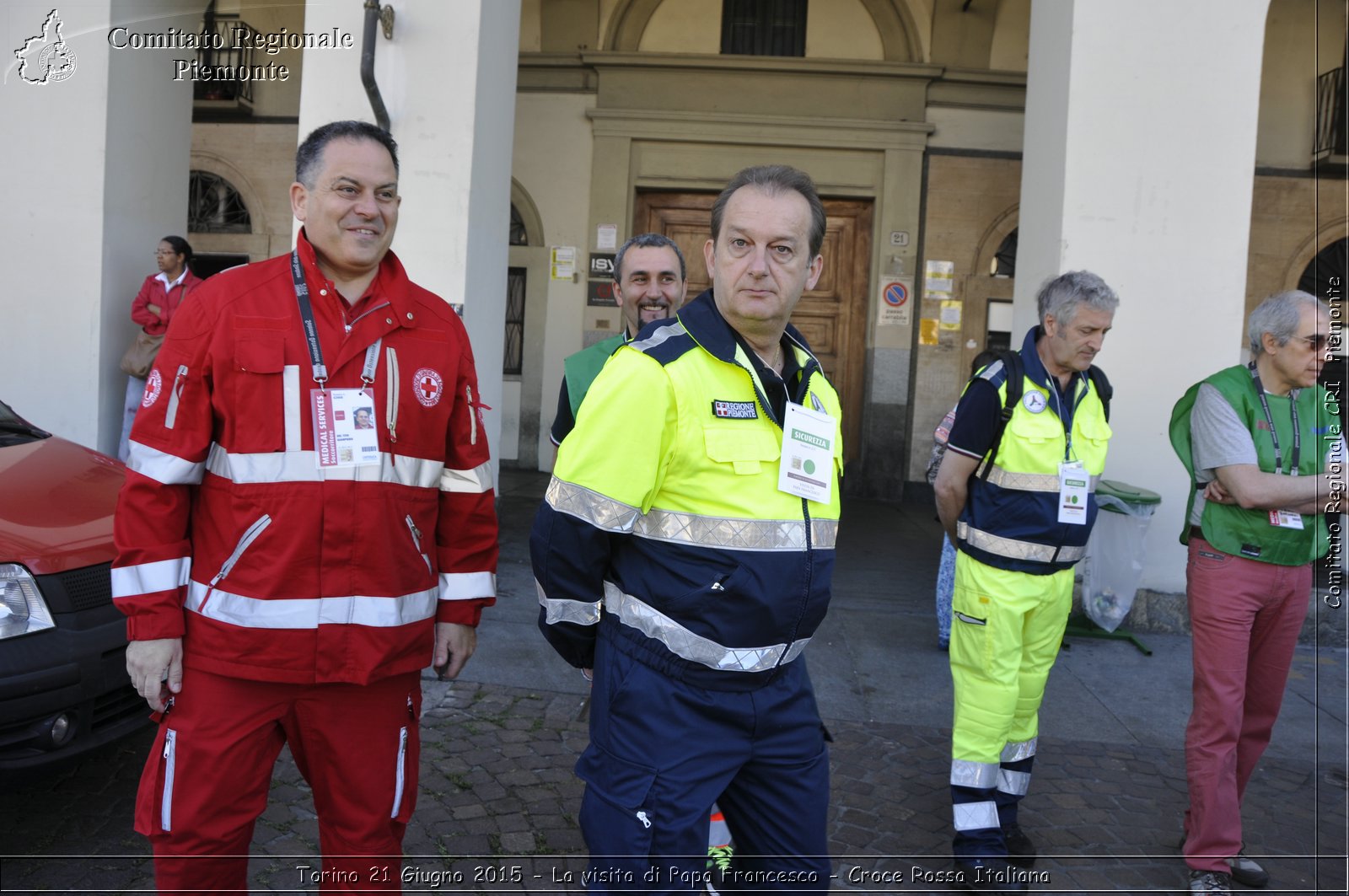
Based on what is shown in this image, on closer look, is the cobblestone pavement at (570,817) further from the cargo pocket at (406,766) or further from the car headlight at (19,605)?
the cargo pocket at (406,766)

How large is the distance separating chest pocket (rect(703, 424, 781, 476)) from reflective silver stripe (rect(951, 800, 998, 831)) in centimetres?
197

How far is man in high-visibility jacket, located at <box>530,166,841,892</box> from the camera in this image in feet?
7.06

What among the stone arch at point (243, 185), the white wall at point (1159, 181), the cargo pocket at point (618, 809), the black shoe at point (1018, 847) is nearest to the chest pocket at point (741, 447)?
the cargo pocket at point (618, 809)

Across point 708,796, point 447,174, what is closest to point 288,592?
point 708,796

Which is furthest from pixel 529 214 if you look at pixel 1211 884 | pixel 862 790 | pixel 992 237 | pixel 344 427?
pixel 1211 884

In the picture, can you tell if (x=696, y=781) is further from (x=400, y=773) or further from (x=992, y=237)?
(x=992, y=237)

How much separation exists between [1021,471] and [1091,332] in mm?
561

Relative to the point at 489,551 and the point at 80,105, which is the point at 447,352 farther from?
the point at 80,105

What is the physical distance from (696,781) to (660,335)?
1.01m

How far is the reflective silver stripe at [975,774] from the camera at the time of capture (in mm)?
3518

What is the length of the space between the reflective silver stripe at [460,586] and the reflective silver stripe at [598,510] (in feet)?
2.14

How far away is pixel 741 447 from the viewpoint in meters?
2.23

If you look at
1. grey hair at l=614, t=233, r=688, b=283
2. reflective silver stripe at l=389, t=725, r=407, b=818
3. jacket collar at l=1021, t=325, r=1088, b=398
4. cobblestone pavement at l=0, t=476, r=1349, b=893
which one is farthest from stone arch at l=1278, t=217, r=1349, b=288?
reflective silver stripe at l=389, t=725, r=407, b=818

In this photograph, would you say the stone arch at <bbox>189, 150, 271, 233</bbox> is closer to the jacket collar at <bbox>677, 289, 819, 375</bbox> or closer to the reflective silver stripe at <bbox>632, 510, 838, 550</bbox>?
the jacket collar at <bbox>677, 289, 819, 375</bbox>
